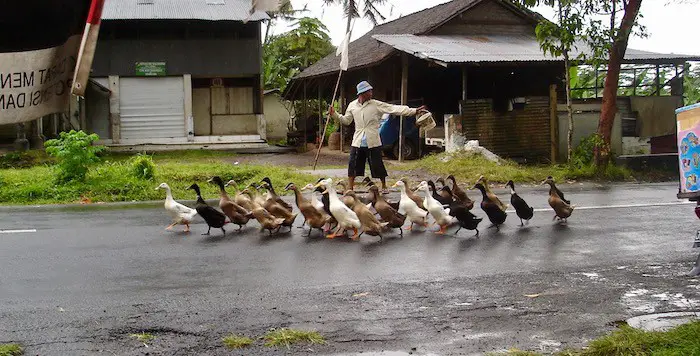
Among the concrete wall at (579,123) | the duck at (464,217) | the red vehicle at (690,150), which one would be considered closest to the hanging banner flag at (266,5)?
the red vehicle at (690,150)

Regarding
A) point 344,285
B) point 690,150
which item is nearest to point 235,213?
point 344,285

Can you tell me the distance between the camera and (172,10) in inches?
1141

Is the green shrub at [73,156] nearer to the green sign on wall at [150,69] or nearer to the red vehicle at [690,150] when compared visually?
the red vehicle at [690,150]

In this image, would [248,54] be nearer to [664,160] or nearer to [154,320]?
[664,160]

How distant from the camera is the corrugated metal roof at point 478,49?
2038cm

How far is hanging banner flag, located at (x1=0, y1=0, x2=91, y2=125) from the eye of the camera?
209cm

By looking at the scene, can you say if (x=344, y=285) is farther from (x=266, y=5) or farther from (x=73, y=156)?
(x=73, y=156)

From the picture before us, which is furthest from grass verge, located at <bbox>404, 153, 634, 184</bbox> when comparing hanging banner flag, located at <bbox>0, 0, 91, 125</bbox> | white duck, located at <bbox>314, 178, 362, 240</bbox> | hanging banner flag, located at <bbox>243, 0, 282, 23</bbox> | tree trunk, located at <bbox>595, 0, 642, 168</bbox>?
hanging banner flag, located at <bbox>0, 0, 91, 125</bbox>

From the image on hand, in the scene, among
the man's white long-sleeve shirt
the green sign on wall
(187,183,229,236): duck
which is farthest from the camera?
the green sign on wall

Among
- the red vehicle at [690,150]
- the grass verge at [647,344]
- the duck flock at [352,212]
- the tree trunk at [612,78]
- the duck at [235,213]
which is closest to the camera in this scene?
the grass verge at [647,344]

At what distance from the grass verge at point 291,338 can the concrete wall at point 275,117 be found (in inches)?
1482

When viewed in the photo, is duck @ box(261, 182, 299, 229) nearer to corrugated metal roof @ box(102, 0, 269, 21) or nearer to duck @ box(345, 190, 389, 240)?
duck @ box(345, 190, 389, 240)

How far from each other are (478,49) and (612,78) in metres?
5.77

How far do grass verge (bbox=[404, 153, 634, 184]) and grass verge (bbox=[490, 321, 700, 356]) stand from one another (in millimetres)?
11271
